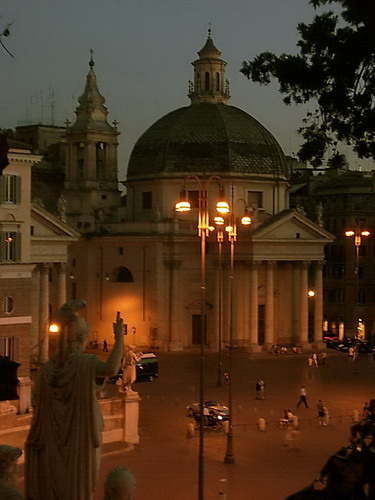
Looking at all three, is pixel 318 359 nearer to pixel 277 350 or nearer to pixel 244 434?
pixel 277 350

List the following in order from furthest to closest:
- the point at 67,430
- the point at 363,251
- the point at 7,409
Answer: the point at 363,251, the point at 7,409, the point at 67,430

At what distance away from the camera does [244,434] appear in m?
37.8

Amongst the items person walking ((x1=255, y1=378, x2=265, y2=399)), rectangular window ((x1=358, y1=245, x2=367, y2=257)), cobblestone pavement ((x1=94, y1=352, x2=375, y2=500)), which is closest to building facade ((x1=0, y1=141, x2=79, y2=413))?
cobblestone pavement ((x1=94, y1=352, x2=375, y2=500))

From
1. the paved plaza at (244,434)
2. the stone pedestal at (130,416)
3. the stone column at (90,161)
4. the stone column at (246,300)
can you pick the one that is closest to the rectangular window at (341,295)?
the stone column at (246,300)

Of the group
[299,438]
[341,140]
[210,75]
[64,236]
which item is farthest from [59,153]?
[341,140]

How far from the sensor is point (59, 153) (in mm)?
90750

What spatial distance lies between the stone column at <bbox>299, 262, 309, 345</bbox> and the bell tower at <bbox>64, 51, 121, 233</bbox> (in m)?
13.2

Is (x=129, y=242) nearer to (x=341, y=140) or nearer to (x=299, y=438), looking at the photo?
(x=299, y=438)

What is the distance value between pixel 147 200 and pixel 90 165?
452 cm

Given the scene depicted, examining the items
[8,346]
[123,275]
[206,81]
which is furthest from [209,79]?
[8,346]

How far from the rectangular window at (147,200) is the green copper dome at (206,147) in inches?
45.1

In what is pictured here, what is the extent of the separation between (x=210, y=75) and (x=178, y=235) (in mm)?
13842

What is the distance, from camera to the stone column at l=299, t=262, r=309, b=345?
69688 millimetres

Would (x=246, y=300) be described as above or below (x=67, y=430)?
above
